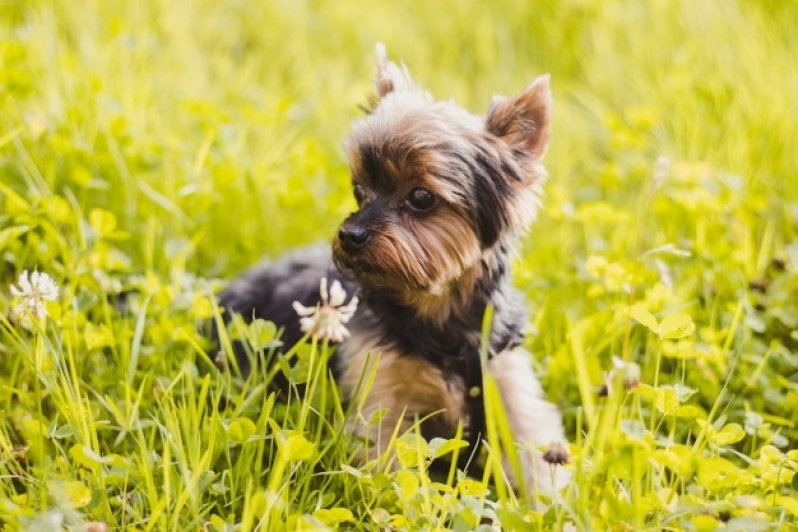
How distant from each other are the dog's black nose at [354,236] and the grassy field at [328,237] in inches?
15.6

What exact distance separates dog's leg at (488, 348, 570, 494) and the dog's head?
36cm

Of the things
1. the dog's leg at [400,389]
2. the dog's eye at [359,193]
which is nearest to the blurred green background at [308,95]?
the dog's eye at [359,193]

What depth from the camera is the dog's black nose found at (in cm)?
299

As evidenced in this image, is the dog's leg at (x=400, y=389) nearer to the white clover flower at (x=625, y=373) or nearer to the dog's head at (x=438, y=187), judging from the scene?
the dog's head at (x=438, y=187)

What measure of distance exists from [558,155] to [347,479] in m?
2.94

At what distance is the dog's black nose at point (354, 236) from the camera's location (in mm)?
2994

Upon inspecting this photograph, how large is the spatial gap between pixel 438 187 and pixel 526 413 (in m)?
0.88

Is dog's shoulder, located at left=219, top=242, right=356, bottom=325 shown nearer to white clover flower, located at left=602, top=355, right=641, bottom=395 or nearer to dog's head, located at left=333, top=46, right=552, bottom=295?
dog's head, located at left=333, top=46, right=552, bottom=295

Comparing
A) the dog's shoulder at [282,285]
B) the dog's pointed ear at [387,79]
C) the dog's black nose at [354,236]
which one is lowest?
the dog's shoulder at [282,285]

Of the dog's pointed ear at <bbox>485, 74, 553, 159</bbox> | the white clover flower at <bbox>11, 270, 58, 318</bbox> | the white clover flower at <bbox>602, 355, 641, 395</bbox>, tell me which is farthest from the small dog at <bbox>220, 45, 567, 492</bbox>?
the white clover flower at <bbox>11, 270, 58, 318</bbox>

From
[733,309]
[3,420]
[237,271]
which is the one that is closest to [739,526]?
[733,309]

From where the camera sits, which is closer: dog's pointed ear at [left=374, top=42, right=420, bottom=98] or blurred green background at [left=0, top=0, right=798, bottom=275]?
dog's pointed ear at [left=374, top=42, right=420, bottom=98]

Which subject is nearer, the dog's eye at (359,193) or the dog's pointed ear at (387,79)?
the dog's eye at (359,193)

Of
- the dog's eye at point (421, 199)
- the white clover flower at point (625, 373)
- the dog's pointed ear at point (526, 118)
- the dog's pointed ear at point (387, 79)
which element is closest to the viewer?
the white clover flower at point (625, 373)
